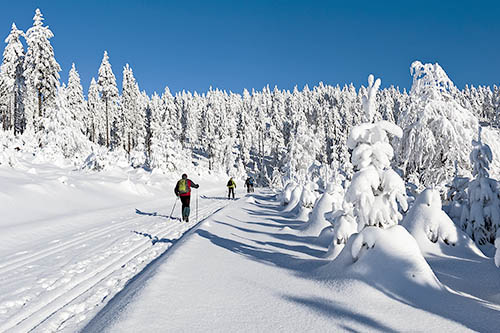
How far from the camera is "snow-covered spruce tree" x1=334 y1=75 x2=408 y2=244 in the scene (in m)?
5.25

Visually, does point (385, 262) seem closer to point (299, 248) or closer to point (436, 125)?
point (299, 248)

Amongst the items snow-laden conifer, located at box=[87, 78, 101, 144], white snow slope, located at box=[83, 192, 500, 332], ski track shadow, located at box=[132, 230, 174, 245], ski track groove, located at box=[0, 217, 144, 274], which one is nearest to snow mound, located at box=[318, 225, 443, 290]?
white snow slope, located at box=[83, 192, 500, 332]

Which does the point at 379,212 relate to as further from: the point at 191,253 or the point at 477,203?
the point at 477,203

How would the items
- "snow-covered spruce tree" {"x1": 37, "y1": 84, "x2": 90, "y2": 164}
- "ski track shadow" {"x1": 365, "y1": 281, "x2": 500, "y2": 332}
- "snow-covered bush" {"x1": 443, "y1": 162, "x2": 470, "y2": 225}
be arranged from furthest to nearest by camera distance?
1. "snow-covered spruce tree" {"x1": 37, "y1": 84, "x2": 90, "y2": 164}
2. "snow-covered bush" {"x1": 443, "y1": 162, "x2": 470, "y2": 225}
3. "ski track shadow" {"x1": 365, "y1": 281, "x2": 500, "y2": 332}

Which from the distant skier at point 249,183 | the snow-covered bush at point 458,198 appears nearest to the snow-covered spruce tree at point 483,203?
the snow-covered bush at point 458,198

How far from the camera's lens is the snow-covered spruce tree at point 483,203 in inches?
290

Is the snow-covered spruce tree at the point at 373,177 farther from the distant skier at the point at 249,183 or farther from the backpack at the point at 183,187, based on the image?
the distant skier at the point at 249,183

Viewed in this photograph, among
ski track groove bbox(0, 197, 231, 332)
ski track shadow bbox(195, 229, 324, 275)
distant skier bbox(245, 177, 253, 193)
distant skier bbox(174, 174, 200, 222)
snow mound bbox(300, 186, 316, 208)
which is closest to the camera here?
ski track groove bbox(0, 197, 231, 332)

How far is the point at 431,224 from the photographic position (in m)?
6.80

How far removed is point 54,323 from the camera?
3629 mm

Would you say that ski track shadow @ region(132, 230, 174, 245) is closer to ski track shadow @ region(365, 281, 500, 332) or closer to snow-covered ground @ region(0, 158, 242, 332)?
snow-covered ground @ region(0, 158, 242, 332)

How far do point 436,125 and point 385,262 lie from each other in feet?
24.1

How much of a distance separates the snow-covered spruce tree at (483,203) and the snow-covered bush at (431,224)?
1.37 m

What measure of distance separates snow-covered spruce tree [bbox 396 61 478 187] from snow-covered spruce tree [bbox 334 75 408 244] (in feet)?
17.5
